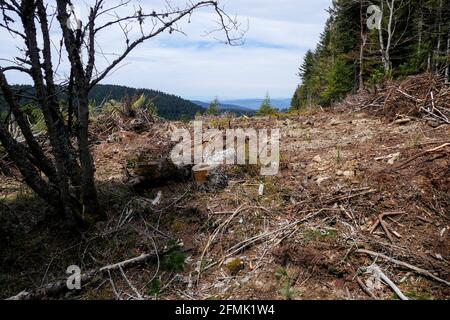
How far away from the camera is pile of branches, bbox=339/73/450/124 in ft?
20.3

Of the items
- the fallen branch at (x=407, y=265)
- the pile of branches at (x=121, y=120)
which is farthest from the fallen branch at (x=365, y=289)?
the pile of branches at (x=121, y=120)

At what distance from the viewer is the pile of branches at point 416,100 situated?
20.3 ft

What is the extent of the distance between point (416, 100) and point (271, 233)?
455cm

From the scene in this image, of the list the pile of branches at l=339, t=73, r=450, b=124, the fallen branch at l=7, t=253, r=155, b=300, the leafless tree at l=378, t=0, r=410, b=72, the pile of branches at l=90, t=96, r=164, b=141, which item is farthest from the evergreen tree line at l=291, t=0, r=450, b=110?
the fallen branch at l=7, t=253, r=155, b=300

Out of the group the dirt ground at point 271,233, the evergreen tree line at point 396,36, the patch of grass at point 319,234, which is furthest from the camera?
the evergreen tree line at point 396,36

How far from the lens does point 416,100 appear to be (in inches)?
256

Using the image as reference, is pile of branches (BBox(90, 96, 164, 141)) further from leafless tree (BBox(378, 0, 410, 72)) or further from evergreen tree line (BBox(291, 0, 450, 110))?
leafless tree (BBox(378, 0, 410, 72))

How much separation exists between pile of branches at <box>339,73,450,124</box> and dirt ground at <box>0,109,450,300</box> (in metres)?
0.72

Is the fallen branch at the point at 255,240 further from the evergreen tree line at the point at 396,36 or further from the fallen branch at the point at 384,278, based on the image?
the evergreen tree line at the point at 396,36

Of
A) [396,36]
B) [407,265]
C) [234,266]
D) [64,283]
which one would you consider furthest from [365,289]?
[396,36]

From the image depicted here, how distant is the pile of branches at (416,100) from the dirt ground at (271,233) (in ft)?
2.37

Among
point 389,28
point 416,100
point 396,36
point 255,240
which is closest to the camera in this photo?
point 255,240

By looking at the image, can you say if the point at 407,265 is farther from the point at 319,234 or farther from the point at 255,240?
the point at 255,240
